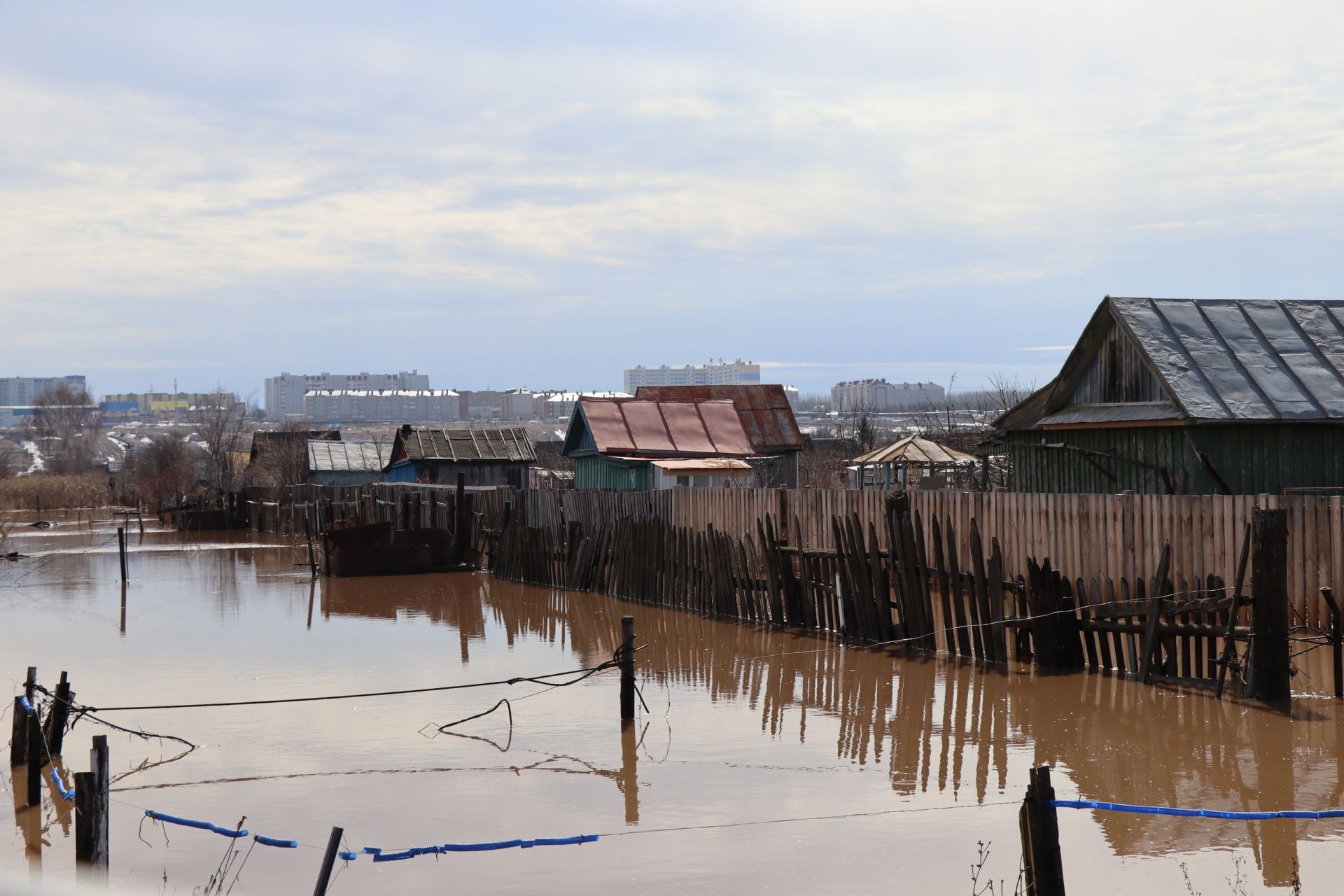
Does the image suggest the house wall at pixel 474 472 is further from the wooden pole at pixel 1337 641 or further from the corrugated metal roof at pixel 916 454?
the wooden pole at pixel 1337 641

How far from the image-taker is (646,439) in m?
33.8

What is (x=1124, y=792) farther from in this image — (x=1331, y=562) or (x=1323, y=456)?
(x=1323, y=456)

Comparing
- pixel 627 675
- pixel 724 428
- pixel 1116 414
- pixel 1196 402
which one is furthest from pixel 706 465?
pixel 627 675

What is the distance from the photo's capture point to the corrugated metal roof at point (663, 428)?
33.5m

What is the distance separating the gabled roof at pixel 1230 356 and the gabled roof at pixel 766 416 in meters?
25.2

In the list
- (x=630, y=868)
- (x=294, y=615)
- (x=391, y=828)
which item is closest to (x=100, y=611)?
(x=294, y=615)

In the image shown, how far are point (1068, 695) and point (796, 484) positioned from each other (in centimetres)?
3298

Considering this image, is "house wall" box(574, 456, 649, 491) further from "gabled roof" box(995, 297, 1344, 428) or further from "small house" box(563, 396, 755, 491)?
"gabled roof" box(995, 297, 1344, 428)

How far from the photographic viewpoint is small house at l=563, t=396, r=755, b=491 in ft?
107

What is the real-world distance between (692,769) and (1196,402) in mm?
10056

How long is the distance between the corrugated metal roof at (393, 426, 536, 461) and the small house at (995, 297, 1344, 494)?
110 ft

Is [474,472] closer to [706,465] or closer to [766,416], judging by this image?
[766,416]

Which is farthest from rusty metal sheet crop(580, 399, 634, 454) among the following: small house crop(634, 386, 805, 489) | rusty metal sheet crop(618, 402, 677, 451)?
small house crop(634, 386, 805, 489)

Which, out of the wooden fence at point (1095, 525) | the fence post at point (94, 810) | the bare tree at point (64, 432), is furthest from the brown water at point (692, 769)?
the bare tree at point (64, 432)
